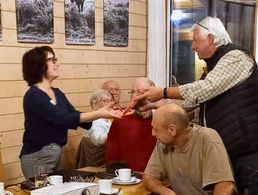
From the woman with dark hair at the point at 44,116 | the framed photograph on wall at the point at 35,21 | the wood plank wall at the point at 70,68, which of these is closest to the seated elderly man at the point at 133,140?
the woman with dark hair at the point at 44,116

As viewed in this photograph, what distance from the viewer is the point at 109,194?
2008 mm

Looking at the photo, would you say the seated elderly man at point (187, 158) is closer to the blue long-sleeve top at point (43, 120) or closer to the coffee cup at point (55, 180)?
the coffee cup at point (55, 180)

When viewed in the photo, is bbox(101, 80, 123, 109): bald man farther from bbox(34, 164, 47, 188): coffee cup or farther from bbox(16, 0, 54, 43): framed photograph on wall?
bbox(34, 164, 47, 188): coffee cup

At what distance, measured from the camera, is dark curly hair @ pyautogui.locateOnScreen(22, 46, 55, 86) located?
2.77 m

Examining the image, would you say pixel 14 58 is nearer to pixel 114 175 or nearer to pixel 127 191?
pixel 114 175

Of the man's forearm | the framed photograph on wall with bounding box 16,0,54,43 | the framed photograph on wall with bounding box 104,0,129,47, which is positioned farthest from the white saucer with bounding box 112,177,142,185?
the framed photograph on wall with bounding box 104,0,129,47

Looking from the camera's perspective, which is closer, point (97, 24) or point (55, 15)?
point (55, 15)

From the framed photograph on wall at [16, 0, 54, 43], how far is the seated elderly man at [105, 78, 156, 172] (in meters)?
0.90

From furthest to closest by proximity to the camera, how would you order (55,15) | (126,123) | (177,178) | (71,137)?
(71,137), (55,15), (126,123), (177,178)

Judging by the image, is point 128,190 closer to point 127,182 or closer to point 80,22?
point 127,182

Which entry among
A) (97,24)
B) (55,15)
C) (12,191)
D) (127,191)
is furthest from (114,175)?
(97,24)

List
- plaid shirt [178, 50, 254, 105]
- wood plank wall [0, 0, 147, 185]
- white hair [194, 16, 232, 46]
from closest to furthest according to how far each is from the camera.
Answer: plaid shirt [178, 50, 254, 105] < white hair [194, 16, 232, 46] < wood plank wall [0, 0, 147, 185]

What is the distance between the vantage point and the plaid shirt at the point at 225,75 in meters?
2.41

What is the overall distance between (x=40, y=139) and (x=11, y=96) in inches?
21.7
